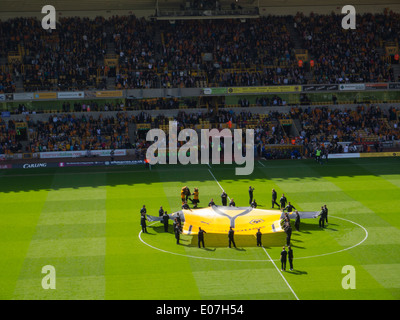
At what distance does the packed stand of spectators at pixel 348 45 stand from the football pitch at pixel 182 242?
1917 centimetres

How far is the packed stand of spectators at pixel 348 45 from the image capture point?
211ft

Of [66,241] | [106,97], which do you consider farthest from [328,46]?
[66,241]

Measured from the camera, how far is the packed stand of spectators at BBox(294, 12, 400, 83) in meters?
64.4

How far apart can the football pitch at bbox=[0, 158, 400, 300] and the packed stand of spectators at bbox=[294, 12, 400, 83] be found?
62.9 feet

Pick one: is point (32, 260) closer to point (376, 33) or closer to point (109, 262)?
point (109, 262)

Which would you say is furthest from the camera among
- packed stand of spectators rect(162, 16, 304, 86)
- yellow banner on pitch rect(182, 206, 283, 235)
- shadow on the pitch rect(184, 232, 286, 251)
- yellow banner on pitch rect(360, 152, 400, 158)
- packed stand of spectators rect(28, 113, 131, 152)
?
packed stand of spectators rect(162, 16, 304, 86)

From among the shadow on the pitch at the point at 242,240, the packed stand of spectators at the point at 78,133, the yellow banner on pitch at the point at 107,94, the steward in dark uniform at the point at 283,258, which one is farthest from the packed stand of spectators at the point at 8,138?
the steward in dark uniform at the point at 283,258

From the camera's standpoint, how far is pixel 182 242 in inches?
1214

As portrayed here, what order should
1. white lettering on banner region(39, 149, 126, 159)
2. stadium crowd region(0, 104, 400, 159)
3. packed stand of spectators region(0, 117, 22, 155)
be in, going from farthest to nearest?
stadium crowd region(0, 104, 400, 159), packed stand of spectators region(0, 117, 22, 155), white lettering on banner region(39, 149, 126, 159)

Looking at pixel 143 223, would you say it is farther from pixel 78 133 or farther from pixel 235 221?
pixel 78 133

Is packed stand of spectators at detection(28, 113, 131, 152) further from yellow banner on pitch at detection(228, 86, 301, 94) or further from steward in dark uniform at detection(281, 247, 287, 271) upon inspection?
steward in dark uniform at detection(281, 247, 287, 271)

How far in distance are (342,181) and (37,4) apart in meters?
38.4

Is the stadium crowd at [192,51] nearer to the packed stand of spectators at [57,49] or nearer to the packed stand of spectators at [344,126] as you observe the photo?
the packed stand of spectators at [57,49]

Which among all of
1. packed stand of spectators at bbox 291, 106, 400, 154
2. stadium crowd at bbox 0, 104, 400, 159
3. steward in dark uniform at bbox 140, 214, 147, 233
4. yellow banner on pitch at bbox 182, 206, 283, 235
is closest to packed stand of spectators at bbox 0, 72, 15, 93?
stadium crowd at bbox 0, 104, 400, 159
